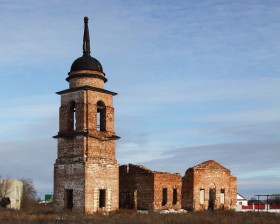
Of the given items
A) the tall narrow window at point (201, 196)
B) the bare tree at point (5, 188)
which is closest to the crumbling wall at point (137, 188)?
the tall narrow window at point (201, 196)

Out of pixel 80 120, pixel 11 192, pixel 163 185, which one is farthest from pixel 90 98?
pixel 11 192

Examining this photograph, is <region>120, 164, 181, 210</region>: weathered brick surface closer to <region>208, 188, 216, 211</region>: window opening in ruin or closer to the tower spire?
<region>208, 188, 216, 211</region>: window opening in ruin

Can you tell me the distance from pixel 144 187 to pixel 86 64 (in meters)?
7.37

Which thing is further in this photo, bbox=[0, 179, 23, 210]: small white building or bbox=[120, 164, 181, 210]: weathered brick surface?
bbox=[0, 179, 23, 210]: small white building

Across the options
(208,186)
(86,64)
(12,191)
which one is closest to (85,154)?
(86,64)

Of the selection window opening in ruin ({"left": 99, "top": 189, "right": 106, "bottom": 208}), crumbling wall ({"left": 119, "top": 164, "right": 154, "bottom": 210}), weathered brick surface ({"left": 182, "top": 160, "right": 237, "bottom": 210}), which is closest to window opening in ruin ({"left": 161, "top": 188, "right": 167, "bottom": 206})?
crumbling wall ({"left": 119, "top": 164, "right": 154, "bottom": 210})

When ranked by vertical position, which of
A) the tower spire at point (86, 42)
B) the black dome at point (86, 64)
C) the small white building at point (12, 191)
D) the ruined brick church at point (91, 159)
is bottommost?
the small white building at point (12, 191)

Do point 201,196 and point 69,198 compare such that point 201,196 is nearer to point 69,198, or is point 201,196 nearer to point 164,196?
point 164,196

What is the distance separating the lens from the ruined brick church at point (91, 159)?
74.5 ft

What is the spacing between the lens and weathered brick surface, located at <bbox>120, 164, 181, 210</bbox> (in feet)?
84.6

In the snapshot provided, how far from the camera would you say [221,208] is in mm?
29812

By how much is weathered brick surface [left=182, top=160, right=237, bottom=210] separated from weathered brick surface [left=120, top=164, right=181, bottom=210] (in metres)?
1.13

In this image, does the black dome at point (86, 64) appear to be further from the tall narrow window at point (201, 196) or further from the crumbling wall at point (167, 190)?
the tall narrow window at point (201, 196)

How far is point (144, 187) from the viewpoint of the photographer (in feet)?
85.5
